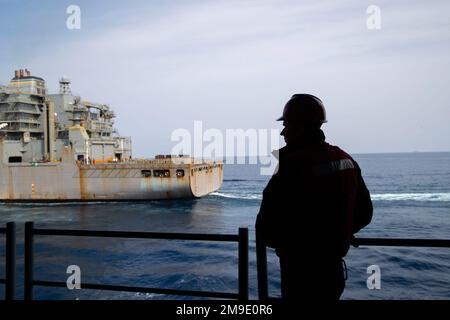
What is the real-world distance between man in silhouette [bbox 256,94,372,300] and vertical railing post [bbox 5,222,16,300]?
3122mm

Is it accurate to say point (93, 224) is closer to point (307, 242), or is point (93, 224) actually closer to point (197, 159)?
point (197, 159)

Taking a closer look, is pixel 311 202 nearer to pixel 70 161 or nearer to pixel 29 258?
pixel 29 258

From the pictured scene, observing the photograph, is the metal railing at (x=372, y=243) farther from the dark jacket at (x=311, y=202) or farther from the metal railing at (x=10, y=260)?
the metal railing at (x=10, y=260)

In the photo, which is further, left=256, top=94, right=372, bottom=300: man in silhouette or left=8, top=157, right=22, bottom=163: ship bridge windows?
left=8, top=157, right=22, bottom=163: ship bridge windows

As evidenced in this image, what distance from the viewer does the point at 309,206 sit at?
8.30 feet

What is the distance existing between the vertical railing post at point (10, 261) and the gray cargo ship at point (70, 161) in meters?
33.4

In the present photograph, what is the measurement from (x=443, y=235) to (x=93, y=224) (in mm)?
24111

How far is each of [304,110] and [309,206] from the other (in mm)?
688

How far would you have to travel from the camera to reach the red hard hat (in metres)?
2.73

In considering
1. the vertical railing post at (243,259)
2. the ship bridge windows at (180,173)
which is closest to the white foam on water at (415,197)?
the ship bridge windows at (180,173)

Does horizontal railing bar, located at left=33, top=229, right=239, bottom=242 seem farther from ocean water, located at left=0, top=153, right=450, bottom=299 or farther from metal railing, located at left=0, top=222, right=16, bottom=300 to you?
ocean water, located at left=0, top=153, right=450, bottom=299

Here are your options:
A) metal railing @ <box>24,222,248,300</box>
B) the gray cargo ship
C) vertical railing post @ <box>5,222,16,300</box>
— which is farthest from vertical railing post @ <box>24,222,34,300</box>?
the gray cargo ship

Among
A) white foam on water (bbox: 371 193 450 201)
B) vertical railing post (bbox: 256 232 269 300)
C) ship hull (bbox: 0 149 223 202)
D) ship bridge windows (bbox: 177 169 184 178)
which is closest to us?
vertical railing post (bbox: 256 232 269 300)

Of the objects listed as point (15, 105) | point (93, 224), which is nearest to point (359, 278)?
point (93, 224)
